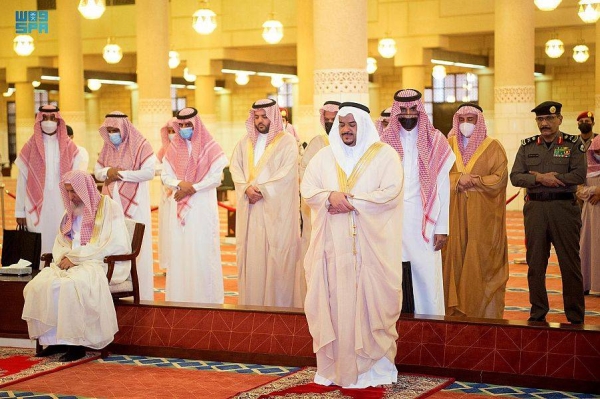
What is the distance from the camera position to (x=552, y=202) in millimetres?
6512

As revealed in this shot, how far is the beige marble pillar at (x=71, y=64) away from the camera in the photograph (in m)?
18.4

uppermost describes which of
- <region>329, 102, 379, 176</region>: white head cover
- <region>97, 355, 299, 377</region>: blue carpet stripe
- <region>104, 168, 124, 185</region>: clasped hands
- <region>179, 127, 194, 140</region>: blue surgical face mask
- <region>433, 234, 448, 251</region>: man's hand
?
<region>179, 127, 194, 140</region>: blue surgical face mask

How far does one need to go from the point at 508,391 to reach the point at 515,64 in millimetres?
10030

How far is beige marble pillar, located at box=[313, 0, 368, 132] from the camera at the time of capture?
850cm

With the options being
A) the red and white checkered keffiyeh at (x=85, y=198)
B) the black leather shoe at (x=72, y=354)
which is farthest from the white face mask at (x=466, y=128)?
the black leather shoe at (x=72, y=354)

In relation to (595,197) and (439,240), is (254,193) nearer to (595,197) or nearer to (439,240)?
(439,240)

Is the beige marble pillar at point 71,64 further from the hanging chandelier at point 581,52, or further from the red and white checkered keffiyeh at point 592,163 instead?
the red and white checkered keffiyeh at point 592,163

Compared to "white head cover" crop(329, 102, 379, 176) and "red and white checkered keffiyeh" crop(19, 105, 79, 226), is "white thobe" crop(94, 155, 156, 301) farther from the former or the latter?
"white head cover" crop(329, 102, 379, 176)

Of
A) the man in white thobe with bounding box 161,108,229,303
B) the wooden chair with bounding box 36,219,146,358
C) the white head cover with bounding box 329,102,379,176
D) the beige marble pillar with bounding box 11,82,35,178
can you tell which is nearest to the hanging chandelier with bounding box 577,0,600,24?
the man in white thobe with bounding box 161,108,229,303

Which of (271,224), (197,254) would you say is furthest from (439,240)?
(197,254)

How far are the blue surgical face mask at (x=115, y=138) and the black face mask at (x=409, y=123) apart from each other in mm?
2550

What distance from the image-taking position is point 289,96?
28781mm

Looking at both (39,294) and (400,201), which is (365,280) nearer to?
(400,201)

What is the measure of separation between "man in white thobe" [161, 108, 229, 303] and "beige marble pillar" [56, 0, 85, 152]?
36.8ft
